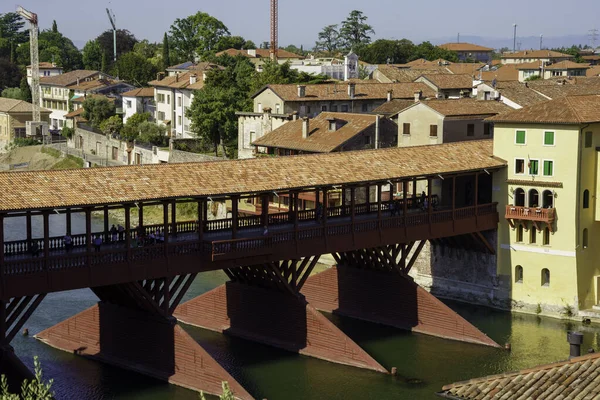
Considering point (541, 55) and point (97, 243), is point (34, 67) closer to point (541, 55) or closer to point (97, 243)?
point (541, 55)

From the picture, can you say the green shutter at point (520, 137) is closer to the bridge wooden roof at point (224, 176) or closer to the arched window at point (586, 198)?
the bridge wooden roof at point (224, 176)

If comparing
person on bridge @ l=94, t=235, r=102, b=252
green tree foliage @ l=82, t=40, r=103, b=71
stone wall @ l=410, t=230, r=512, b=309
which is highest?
green tree foliage @ l=82, t=40, r=103, b=71

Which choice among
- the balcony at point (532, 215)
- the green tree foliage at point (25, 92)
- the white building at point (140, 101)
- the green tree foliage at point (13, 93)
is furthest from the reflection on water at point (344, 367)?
the green tree foliage at point (13, 93)

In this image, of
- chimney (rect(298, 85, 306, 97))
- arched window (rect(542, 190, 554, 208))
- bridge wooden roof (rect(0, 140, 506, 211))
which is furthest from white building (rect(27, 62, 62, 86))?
arched window (rect(542, 190, 554, 208))

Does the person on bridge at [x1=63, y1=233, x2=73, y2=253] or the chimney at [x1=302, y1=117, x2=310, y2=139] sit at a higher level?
the chimney at [x1=302, y1=117, x2=310, y2=139]

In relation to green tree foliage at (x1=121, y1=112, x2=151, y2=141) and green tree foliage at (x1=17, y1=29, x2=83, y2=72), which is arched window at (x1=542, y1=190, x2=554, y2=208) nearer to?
green tree foliage at (x1=121, y1=112, x2=151, y2=141)

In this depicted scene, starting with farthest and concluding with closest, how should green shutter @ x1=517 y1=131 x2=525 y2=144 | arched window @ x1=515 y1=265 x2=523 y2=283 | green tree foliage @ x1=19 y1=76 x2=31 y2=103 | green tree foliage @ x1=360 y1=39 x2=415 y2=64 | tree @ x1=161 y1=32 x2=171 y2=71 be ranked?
green tree foliage @ x1=360 y1=39 x2=415 y2=64 → tree @ x1=161 y1=32 x2=171 y2=71 → green tree foliage @ x1=19 y1=76 x2=31 y2=103 → arched window @ x1=515 y1=265 x2=523 y2=283 → green shutter @ x1=517 y1=131 x2=525 y2=144

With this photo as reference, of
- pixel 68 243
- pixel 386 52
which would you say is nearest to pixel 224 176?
pixel 68 243
